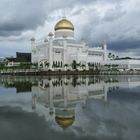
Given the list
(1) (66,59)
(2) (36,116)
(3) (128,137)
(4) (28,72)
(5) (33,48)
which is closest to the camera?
(3) (128,137)

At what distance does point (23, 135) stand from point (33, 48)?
68056 mm

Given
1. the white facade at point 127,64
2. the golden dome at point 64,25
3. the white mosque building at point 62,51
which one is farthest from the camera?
the white facade at point 127,64

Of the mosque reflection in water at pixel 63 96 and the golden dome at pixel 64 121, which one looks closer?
the golden dome at pixel 64 121

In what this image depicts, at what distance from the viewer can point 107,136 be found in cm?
611

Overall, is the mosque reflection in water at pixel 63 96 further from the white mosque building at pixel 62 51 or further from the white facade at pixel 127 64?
the white facade at pixel 127 64

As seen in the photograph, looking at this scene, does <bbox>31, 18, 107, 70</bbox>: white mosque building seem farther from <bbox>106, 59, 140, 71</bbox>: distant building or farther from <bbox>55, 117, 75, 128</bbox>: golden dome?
<bbox>55, 117, 75, 128</bbox>: golden dome

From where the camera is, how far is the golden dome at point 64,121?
24.0 feet

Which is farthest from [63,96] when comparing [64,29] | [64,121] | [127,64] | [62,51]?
[127,64]

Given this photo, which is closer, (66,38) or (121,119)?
(121,119)

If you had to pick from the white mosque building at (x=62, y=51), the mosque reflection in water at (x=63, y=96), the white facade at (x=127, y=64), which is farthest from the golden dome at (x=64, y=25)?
the mosque reflection in water at (x=63, y=96)

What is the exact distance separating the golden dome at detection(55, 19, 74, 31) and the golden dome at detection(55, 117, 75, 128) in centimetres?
6224

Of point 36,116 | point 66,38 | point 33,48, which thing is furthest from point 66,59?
point 36,116

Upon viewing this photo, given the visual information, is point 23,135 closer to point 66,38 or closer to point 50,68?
point 50,68

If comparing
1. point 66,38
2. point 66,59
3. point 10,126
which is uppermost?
point 66,38
